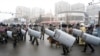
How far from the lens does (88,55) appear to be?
12.7 meters

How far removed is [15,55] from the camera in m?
12.7

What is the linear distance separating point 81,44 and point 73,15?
2306 inches

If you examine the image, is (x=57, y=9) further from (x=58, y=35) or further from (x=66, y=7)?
(x=58, y=35)

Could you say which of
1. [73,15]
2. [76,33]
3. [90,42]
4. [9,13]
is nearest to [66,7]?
[73,15]

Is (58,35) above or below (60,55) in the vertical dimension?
above

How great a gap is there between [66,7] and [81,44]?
6237cm

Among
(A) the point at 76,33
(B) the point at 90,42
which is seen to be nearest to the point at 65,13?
(A) the point at 76,33

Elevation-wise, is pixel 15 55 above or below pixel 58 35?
below

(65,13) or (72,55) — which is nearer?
(72,55)

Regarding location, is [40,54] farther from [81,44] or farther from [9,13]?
[9,13]

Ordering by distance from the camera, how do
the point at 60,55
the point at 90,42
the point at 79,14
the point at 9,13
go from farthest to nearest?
the point at 79,14 → the point at 9,13 → the point at 90,42 → the point at 60,55

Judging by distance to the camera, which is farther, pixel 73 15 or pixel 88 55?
pixel 73 15

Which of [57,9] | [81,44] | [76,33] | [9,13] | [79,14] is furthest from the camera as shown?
[57,9]

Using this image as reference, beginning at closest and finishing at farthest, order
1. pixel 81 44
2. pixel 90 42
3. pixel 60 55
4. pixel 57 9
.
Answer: pixel 60 55 → pixel 90 42 → pixel 81 44 → pixel 57 9
